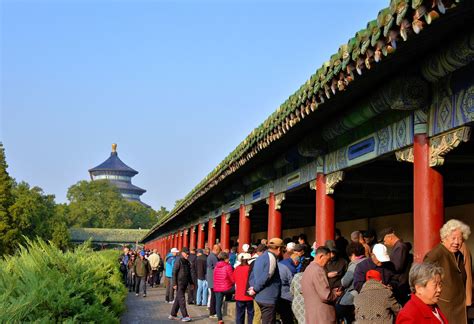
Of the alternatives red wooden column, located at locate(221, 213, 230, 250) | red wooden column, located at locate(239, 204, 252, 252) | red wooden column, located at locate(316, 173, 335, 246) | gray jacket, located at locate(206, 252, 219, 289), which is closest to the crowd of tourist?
red wooden column, located at locate(316, 173, 335, 246)

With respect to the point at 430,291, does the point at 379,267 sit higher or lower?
higher

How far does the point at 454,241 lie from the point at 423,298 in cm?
205

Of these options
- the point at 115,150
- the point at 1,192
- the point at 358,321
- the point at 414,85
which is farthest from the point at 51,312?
the point at 115,150

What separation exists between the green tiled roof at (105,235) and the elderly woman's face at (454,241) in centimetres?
8648

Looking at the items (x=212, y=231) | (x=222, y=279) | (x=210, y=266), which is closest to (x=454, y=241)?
(x=222, y=279)

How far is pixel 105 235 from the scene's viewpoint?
94.6m

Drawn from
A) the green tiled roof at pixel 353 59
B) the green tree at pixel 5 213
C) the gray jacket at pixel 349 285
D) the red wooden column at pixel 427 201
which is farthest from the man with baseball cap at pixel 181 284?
the green tree at pixel 5 213

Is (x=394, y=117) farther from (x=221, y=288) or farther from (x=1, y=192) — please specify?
(x=1, y=192)

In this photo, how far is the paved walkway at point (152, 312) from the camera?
15.5 metres

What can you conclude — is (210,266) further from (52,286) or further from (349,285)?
(52,286)

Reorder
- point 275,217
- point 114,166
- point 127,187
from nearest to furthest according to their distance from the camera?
1. point 275,217
2. point 127,187
3. point 114,166

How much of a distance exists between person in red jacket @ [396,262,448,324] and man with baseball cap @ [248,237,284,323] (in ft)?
17.8

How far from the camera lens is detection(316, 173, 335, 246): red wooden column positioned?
11.4m

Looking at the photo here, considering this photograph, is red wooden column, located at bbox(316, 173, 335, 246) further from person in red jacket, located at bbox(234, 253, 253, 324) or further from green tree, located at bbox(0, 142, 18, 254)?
green tree, located at bbox(0, 142, 18, 254)
